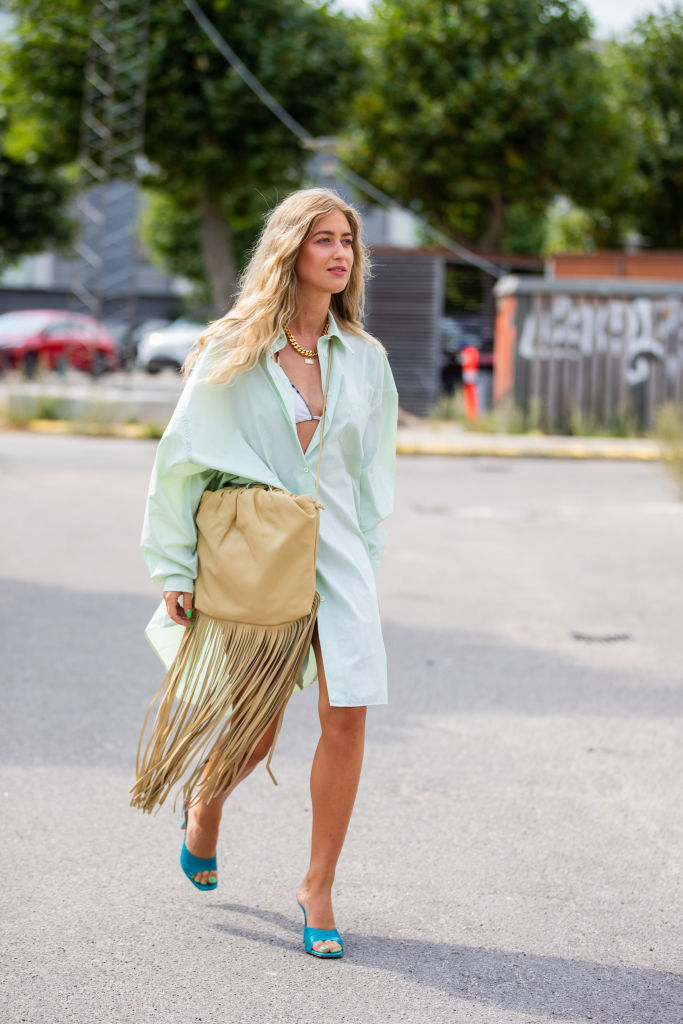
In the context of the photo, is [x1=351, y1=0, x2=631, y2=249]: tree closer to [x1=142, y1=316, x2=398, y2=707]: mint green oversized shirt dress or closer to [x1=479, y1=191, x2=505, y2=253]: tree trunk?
[x1=479, y1=191, x2=505, y2=253]: tree trunk

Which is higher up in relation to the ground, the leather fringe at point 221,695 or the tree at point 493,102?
the tree at point 493,102

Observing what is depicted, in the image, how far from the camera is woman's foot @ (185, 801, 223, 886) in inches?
139

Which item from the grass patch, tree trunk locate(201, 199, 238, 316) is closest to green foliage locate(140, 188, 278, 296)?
tree trunk locate(201, 199, 238, 316)

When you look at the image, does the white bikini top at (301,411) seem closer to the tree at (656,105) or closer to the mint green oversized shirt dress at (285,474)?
the mint green oversized shirt dress at (285,474)

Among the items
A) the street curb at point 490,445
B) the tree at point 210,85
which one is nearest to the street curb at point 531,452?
the street curb at point 490,445

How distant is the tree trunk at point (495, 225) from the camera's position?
3288 cm

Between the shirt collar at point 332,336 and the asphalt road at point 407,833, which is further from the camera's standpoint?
the shirt collar at point 332,336

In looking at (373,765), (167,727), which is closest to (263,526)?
(167,727)

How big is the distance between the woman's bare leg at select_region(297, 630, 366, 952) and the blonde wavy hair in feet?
2.50

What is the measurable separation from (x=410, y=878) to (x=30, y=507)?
27.3 ft

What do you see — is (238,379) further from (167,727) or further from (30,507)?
(30,507)

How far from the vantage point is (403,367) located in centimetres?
2303

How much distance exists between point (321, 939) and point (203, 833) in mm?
445

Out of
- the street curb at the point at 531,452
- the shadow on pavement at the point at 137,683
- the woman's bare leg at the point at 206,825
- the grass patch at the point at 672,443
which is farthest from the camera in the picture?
the street curb at the point at 531,452
